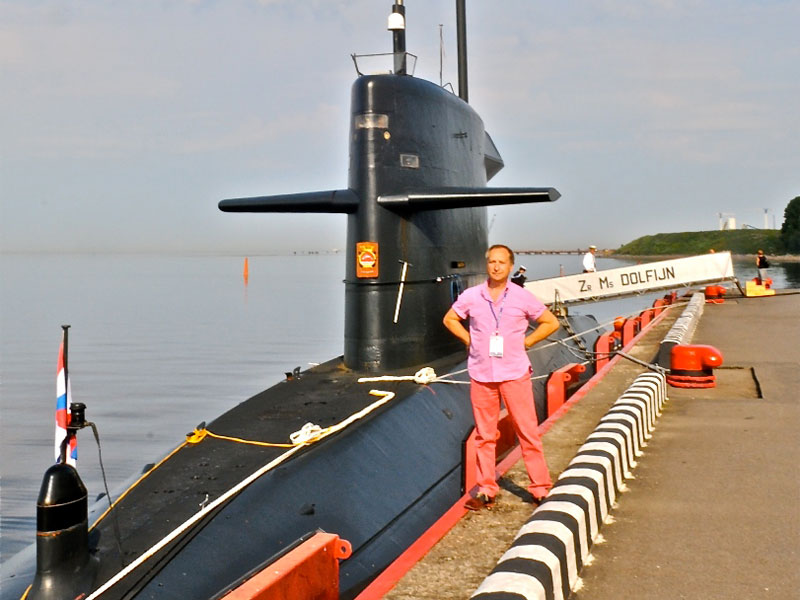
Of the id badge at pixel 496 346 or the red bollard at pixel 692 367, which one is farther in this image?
the red bollard at pixel 692 367

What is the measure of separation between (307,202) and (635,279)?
56.1ft

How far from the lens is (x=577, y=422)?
7.21 metres

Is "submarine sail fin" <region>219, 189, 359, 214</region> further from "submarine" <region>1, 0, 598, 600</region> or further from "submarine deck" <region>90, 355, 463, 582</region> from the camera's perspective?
"submarine deck" <region>90, 355, 463, 582</region>

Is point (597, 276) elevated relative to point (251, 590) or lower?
elevated

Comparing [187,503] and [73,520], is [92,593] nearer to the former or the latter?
[73,520]

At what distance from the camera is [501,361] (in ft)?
15.2

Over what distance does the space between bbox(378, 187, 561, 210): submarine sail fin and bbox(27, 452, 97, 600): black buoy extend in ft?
16.2

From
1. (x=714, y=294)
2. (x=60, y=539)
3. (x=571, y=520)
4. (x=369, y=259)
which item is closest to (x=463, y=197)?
(x=369, y=259)

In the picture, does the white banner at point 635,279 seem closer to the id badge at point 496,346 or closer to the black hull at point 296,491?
the black hull at point 296,491

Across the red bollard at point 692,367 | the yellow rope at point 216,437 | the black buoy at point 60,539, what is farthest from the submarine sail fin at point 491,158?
the black buoy at point 60,539

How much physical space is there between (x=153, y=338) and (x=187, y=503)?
84.3 feet

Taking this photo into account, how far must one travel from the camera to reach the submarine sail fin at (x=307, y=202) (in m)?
8.30

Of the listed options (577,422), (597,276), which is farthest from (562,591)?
(597,276)

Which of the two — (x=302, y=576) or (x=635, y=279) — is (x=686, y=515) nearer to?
(x=302, y=576)
